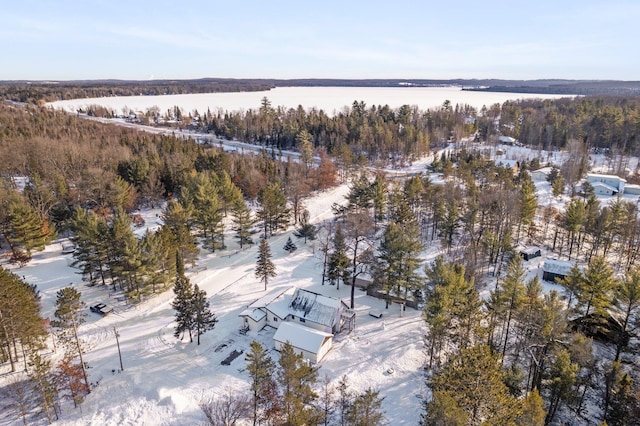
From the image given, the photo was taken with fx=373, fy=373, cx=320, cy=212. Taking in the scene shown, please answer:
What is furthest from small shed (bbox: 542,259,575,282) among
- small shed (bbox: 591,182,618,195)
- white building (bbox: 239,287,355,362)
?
small shed (bbox: 591,182,618,195)

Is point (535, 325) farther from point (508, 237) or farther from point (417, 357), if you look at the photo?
point (508, 237)

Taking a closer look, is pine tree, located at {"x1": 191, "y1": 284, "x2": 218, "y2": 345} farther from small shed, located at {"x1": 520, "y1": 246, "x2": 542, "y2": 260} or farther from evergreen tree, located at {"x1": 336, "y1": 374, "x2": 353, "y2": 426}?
small shed, located at {"x1": 520, "y1": 246, "x2": 542, "y2": 260}

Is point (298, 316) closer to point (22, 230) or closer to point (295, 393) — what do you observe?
point (295, 393)

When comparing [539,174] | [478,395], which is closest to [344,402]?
[478,395]

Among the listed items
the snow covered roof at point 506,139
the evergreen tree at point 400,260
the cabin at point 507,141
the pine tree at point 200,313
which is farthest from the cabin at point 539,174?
the pine tree at point 200,313

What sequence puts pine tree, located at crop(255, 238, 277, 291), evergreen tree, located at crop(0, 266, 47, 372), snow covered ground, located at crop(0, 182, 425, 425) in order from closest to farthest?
1. snow covered ground, located at crop(0, 182, 425, 425)
2. evergreen tree, located at crop(0, 266, 47, 372)
3. pine tree, located at crop(255, 238, 277, 291)

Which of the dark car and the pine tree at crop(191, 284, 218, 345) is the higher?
the pine tree at crop(191, 284, 218, 345)
